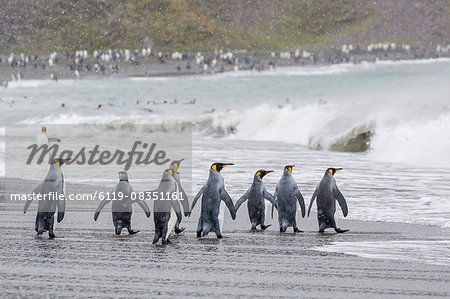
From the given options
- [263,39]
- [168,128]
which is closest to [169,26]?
[263,39]

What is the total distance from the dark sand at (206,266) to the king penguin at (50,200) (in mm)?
142

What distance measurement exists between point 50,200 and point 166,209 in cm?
135

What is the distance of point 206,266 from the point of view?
7.84m

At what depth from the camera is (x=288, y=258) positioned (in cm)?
825

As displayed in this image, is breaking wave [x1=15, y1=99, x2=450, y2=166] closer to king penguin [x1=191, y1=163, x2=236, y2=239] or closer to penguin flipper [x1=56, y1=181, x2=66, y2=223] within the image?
king penguin [x1=191, y1=163, x2=236, y2=239]

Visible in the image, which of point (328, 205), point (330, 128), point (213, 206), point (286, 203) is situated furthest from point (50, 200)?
point (330, 128)

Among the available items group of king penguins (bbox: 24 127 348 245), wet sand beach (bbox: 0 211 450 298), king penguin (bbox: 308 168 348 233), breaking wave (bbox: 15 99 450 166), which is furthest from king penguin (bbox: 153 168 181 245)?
breaking wave (bbox: 15 99 450 166)

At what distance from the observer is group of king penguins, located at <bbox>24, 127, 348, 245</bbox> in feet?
30.1

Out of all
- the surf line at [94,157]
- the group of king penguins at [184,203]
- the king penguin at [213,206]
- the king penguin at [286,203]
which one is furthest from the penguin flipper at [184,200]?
the surf line at [94,157]

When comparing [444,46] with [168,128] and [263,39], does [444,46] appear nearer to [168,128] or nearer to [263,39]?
[263,39]

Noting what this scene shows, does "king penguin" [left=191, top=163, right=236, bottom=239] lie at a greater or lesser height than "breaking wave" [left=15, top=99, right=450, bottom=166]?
lesser

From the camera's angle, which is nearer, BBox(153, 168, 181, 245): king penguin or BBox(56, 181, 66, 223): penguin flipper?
BBox(153, 168, 181, 245): king penguin

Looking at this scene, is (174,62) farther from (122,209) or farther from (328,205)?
(122,209)

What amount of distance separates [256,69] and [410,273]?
105m
